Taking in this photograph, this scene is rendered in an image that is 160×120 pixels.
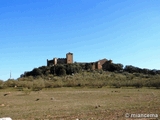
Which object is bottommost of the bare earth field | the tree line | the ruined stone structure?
the bare earth field

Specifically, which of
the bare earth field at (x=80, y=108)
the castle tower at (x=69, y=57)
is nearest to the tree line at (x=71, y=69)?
the castle tower at (x=69, y=57)

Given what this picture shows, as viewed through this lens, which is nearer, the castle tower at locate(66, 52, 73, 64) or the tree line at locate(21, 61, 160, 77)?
the tree line at locate(21, 61, 160, 77)

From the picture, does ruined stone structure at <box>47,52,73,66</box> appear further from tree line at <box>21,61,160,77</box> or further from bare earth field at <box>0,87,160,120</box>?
bare earth field at <box>0,87,160,120</box>

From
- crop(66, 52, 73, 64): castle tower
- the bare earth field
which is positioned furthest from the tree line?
the bare earth field

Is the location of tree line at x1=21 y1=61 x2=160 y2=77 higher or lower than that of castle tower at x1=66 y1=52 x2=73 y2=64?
lower

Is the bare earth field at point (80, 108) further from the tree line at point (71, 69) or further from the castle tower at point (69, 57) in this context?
the castle tower at point (69, 57)

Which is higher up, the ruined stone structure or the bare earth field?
the ruined stone structure

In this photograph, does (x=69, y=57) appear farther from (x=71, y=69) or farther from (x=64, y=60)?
(x=71, y=69)

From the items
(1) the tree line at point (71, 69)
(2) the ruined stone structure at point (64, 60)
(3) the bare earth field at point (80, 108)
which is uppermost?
(2) the ruined stone structure at point (64, 60)

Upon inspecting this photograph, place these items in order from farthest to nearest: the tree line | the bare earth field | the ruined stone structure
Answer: the ruined stone structure, the tree line, the bare earth field

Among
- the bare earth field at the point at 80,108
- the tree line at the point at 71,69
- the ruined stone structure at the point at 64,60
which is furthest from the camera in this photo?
the ruined stone structure at the point at 64,60

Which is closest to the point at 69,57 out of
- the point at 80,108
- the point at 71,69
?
the point at 71,69

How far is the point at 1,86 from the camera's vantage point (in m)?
35.2

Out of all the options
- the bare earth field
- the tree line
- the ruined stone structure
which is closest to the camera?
the bare earth field
